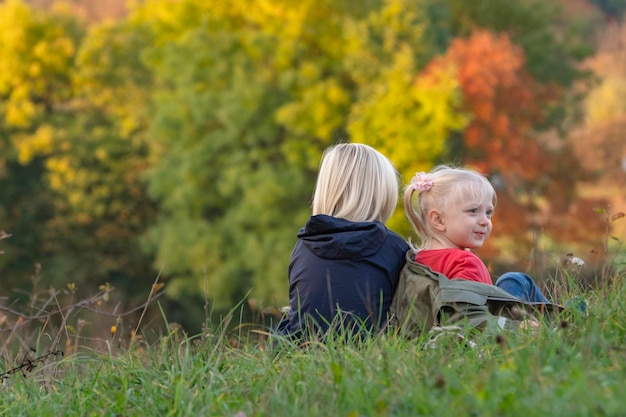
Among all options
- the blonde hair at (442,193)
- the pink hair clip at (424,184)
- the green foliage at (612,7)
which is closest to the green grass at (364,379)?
the blonde hair at (442,193)

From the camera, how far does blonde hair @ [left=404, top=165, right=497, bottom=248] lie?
4742 mm

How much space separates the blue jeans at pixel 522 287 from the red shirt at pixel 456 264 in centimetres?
12

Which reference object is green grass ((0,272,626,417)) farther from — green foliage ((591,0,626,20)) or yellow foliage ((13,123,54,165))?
green foliage ((591,0,626,20))

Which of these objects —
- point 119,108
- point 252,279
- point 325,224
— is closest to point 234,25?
point 119,108

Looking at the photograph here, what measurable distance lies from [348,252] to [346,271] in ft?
0.28

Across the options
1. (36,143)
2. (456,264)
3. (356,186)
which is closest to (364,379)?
(456,264)

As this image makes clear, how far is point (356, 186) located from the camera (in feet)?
15.2

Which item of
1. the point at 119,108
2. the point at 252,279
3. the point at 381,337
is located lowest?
the point at 252,279

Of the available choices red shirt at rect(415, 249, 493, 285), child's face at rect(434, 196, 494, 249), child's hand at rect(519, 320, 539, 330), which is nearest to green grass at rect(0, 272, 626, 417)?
child's hand at rect(519, 320, 539, 330)

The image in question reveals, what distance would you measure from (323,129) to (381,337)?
876 inches

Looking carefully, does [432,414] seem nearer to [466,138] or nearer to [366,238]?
[366,238]

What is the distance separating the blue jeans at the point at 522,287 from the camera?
15.1 ft

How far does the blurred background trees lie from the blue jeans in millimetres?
17715

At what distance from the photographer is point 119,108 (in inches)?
1203
